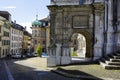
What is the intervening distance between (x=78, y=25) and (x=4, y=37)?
45.2m

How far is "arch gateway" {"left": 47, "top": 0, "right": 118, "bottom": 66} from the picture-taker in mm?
30672

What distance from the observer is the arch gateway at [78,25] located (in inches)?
1208

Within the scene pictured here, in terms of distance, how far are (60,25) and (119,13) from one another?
6.51 meters

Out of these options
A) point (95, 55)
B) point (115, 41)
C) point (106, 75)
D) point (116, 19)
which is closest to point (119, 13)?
point (116, 19)

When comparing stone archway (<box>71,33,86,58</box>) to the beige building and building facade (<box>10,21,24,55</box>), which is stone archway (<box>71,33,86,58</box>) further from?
building facade (<box>10,21,24,55</box>)

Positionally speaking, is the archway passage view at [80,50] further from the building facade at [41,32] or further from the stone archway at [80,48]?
the building facade at [41,32]

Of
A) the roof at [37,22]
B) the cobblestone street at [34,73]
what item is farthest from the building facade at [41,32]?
the cobblestone street at [34,73]

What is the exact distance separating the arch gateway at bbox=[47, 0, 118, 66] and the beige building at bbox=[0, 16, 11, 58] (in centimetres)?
3842

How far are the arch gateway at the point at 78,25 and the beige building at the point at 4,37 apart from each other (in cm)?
3842

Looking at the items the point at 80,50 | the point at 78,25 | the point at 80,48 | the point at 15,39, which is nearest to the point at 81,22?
the point at 78,25

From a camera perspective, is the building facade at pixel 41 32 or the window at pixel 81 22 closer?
the window at pixel 81 22

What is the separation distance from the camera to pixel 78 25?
31.4 meters

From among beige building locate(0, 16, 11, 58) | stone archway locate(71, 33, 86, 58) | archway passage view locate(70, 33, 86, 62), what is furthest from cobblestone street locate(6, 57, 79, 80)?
beige building locate(0, 16, 11, 58)

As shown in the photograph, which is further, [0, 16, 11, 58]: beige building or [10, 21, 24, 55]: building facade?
[10, 21, 24, 55]: building facade
